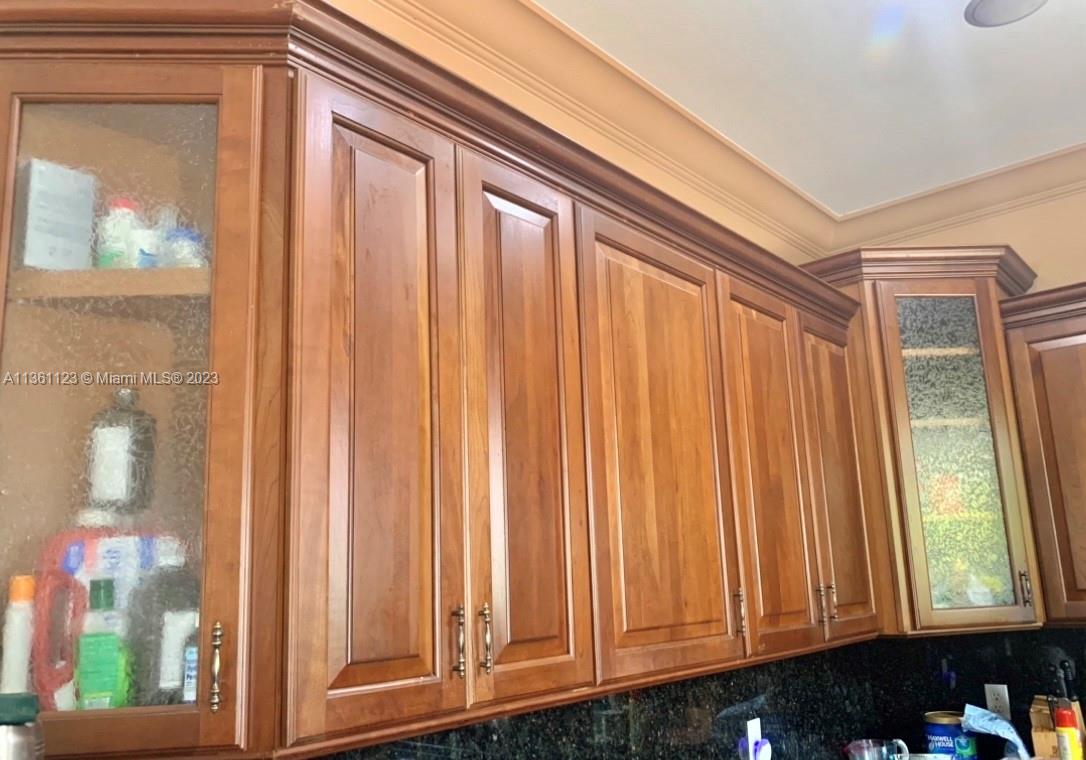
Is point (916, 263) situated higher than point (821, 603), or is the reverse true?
point (916, 263)

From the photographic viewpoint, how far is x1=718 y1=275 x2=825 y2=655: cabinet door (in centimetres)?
198

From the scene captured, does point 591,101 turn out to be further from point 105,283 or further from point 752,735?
point 752,735

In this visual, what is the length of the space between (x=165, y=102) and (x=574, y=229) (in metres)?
0.75

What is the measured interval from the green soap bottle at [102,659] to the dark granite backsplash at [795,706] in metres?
0.55

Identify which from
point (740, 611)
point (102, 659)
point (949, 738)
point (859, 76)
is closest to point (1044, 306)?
point (859, 76)

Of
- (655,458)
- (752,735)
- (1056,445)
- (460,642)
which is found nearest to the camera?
(460,642)

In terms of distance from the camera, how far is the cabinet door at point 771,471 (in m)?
1.98

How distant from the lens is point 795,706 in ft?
8.25

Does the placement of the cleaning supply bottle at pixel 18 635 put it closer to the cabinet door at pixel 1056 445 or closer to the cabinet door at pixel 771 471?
the cabinet door at pixel 771 471

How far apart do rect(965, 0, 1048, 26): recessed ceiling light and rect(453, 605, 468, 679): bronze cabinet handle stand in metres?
1.84

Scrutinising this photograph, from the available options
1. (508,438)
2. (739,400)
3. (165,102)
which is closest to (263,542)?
(508,438)

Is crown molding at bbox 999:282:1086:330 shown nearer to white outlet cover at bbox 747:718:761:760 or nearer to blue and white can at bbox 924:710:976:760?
blue and white can at bbox 924:710:976:760

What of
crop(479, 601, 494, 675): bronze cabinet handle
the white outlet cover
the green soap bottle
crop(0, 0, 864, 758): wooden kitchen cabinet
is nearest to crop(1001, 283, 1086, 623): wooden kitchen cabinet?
the white outlet cover

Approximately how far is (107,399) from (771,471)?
5.03 feet
